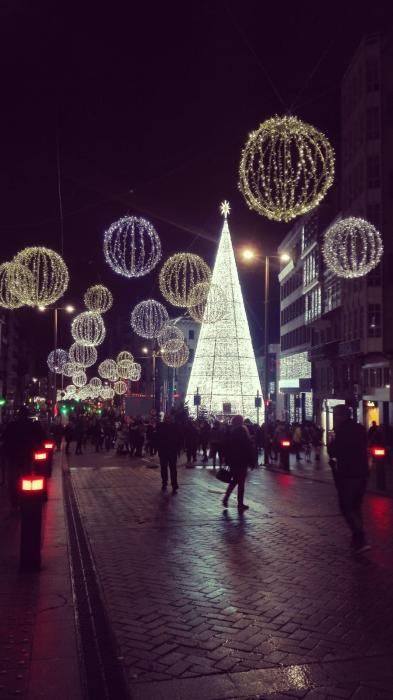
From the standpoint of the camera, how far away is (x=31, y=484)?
7.90 metres

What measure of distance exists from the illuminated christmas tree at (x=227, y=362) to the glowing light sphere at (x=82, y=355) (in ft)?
29.0

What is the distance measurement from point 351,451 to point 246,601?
3.07 m

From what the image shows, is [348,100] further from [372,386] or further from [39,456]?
[39,456]

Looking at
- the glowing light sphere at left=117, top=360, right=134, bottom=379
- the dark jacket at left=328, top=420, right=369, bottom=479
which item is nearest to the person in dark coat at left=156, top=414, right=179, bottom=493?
the dark jacket at left=328, top=420, right=369, bottom=479

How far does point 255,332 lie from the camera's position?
315ft

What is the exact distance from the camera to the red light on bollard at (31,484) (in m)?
7.89

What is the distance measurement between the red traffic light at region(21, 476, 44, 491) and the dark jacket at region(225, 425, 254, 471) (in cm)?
540

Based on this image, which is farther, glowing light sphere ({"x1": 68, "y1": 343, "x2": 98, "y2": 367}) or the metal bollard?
glowing light sphere ({"x1": 68, "y1": 343, "x2": 98, "y2": 367})

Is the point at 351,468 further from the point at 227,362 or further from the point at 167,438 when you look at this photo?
the point at 227,362

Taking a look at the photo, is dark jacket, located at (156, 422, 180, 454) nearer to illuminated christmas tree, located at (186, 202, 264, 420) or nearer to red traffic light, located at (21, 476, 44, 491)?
red traffic light, located at (21, 476, 44, 491)

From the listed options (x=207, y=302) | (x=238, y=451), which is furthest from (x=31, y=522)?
(x=207, y=302)

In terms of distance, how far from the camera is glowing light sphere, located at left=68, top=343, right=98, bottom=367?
44.6 m

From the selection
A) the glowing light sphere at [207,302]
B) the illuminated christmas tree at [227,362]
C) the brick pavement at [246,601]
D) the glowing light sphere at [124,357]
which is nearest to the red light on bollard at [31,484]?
the brick pavement at [246,601]

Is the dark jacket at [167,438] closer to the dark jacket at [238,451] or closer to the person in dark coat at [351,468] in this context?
the dark jacket at [238,451]
